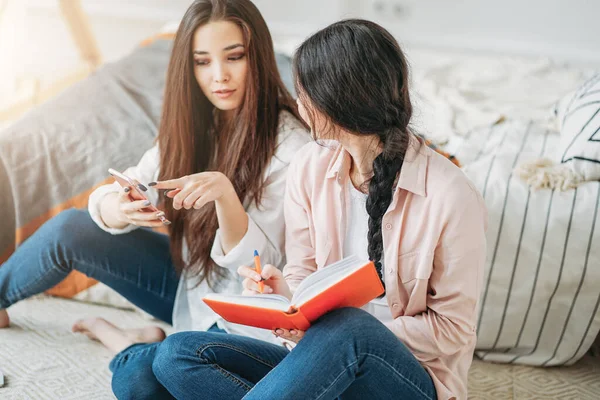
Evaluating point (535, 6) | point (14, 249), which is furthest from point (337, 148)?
point (535, 6)

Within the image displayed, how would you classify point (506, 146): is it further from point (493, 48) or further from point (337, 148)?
point (493, 48)

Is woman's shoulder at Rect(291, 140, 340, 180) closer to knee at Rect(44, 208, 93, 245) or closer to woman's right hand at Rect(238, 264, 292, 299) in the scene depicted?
woman's right hand at Rect(238, 264, 292, 299)

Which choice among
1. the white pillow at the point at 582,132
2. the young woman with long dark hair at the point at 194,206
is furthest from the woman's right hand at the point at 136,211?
the white pillow at the point at 582,132

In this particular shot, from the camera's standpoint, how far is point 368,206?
115cm

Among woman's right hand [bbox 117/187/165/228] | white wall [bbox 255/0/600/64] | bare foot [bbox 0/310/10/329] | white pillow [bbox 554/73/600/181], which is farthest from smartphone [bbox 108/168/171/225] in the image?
white wall [bbox 255/0/600/64]

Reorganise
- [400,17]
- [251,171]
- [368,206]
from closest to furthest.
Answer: [368,206] → [251,171] → [400,17]

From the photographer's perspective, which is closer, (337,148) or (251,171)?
(337,148)

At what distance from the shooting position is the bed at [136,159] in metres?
1.49

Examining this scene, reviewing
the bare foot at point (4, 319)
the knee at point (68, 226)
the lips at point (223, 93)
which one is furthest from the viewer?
the bare foot at point (4, 319)

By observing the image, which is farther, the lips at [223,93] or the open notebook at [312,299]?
the lips at [223,93]

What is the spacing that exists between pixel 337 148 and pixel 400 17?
230cm

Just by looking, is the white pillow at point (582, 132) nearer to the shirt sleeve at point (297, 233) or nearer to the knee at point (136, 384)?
the shirt sleeve at point (297, 233)

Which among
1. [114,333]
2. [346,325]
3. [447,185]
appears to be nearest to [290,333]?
[346,325]

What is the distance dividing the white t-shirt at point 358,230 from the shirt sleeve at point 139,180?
17.5 inches
